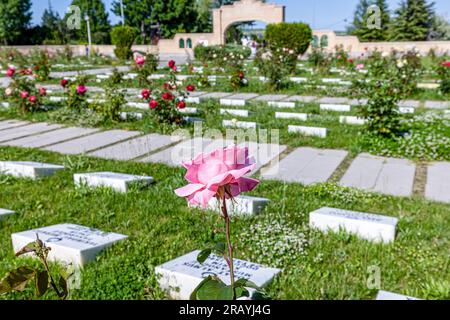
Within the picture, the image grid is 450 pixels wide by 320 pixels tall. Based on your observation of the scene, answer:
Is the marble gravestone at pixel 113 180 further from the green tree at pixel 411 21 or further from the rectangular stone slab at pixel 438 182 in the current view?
the green tree at pixel 411 21

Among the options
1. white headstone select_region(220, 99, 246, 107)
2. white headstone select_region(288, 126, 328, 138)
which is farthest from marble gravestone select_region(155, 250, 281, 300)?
white headstone select_region(220, 99, 246, 107)

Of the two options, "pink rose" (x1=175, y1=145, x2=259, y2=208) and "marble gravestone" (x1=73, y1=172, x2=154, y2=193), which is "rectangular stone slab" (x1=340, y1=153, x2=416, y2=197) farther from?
"pink rose" (x1=175, y1=145, x2=259, y2=208)

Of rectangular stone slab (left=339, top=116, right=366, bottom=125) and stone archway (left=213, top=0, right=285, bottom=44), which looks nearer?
rectangular stone slab (left=339, top=116, right=366, bottom=125)

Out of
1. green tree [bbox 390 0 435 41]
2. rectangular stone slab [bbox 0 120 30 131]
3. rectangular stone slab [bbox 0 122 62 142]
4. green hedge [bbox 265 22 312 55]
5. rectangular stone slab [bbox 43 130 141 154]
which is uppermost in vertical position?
green tree [bbox 390 0 435 41]

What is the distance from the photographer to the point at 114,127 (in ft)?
22.4

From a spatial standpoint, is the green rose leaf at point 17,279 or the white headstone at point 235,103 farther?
the white headstone at point 235,103

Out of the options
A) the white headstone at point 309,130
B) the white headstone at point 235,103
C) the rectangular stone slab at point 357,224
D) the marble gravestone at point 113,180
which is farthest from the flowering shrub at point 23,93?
the rectangular stone slab at point 357,224

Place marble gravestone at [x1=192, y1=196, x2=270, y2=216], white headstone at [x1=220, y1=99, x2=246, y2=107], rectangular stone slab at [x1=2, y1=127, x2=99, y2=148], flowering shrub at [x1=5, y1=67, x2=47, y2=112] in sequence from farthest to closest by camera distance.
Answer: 1. white headstone at [x1=220, y1=99, x2=246, y2=107]
2. flowering shrub at [x1=5, y1=67, x2=47, y2=112]
3. rectangular stone slab at [x1=2, y1=127, x2=99, y2=148]
4. marble gravestone at [x1=192, y1=196, x2=270, y2=216]

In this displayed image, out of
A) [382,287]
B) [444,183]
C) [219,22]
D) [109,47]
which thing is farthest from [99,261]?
[109,47]

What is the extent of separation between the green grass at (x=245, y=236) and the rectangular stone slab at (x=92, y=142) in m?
1.17

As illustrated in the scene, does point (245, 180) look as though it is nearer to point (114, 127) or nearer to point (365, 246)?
point (365, 246)

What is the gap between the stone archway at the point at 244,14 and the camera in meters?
29.5

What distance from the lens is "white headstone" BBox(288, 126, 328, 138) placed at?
600 centimetres
